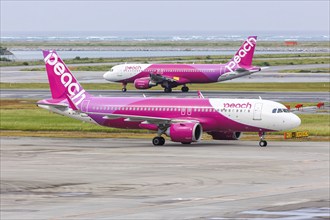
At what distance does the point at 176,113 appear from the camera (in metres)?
68.4

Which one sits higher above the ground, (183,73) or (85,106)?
(183,73)

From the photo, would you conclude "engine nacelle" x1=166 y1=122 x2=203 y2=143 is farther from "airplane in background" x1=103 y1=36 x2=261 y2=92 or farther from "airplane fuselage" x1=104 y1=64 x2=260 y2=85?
"airplane fuselage" x1=104 y1=64 x2=260 y2=85

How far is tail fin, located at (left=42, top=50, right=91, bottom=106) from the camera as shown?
7269 cm

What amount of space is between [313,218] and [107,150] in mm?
31382

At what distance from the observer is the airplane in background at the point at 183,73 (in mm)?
122062

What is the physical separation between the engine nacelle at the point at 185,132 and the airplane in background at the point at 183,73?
54.5 m

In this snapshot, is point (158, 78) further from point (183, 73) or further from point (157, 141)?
point (157, 141)

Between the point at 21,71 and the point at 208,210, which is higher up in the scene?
the point at 21,71

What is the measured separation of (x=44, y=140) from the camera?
70.6 meters

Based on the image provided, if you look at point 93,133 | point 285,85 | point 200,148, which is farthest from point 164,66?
point 200,148

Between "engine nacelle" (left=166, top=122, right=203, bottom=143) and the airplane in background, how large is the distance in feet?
179

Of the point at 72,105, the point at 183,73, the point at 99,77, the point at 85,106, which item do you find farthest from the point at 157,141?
the point at 99,77

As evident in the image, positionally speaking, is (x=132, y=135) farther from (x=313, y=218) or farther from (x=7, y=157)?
(x=313, y=218)

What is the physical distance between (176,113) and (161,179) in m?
20.7
